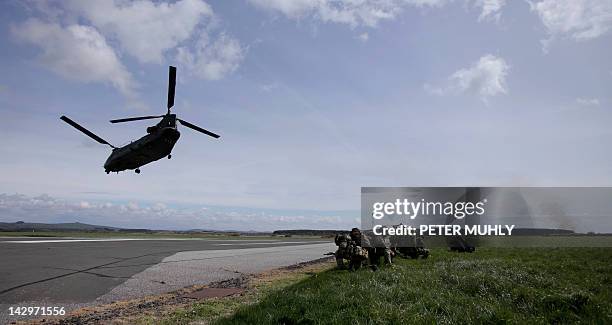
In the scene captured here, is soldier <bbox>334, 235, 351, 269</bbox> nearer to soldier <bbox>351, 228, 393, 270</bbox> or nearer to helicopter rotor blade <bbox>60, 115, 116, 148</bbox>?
soldier <bbox>351, 228, 393, 270</bbox>

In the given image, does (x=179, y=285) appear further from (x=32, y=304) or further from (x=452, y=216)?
(x=452, y=216)

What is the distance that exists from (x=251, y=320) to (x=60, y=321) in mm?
3941

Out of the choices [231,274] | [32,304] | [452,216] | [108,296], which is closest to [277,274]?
[231,274]

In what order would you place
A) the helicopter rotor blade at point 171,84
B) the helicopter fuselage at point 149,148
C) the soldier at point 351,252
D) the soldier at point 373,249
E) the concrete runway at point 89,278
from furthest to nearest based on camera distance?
1. the helicopter fuselage at point 149,148
2. the helicopter rotor blade at point 171,84
3. the soldier at point 373,249
4. the soldier at point 351,252
5. the concrete runway at point 89,278

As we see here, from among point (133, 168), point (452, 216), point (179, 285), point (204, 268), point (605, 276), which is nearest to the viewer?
point (179, 285)

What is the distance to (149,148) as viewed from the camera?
2589 cm

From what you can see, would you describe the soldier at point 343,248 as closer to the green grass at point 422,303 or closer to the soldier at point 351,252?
the soldier at point 351,252

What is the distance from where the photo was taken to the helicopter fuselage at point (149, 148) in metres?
25.3

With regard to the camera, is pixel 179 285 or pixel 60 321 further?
pixel 179 285

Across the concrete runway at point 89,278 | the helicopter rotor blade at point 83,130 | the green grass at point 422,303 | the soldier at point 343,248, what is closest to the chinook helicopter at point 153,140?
the helicopter rotor blade at point 83,130

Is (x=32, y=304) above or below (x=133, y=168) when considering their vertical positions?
below

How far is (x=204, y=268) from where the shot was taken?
1838 cm

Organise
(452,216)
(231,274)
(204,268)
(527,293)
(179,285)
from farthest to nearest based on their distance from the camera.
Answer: (452,216), (204,268), (231,274), (179,285), (527,293)

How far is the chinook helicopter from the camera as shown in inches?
996
